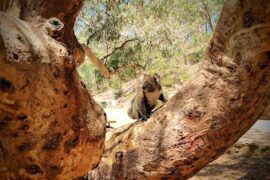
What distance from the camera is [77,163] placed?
2469mm

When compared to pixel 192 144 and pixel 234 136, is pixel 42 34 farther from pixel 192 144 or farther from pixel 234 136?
pixel 234 136

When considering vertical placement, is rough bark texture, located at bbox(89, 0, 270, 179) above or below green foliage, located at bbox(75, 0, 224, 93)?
below

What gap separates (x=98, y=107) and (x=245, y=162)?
4.03m

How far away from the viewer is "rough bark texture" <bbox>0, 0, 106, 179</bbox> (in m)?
1.88

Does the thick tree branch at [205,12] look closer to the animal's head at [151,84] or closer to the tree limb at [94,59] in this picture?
the animal's head at [151,84]

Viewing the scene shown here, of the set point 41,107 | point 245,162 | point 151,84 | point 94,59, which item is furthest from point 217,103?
point 151,84

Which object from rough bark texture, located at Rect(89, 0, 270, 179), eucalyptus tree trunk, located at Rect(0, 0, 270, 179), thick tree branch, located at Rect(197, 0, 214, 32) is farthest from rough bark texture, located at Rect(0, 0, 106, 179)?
thick tree branch, located at Rect(197, 0, 214, 32)

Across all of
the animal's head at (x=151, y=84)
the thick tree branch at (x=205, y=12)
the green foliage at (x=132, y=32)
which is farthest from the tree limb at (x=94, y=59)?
the thick tree branch at (x=205, y=12)

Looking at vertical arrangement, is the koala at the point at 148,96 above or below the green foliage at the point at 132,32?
below

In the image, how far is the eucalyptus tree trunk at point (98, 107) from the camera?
77.2 inches

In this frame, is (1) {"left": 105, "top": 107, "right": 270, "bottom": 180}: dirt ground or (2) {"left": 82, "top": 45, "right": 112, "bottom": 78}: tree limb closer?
(1) {"left": 105, "top": 107, "right": 270, "bottom": 180}: dirt ground

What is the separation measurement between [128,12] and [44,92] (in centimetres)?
746

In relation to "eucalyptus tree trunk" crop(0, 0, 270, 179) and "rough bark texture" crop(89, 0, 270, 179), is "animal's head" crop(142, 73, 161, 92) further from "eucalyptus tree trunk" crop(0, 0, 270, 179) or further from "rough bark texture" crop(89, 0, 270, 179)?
"rough bark texture" crop(89, 0, 270, 179)

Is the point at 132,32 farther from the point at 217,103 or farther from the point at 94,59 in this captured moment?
the point at 217,103
